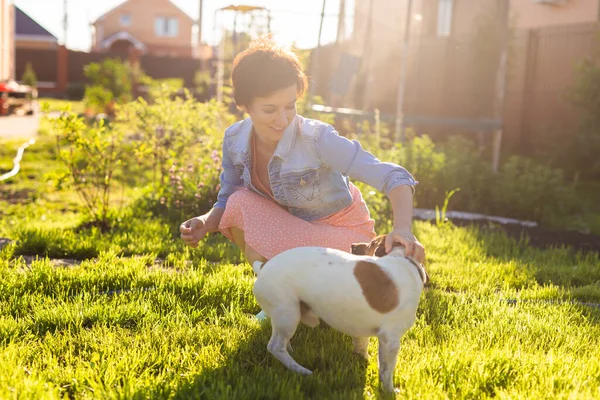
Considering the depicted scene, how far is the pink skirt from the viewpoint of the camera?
2.94 meters

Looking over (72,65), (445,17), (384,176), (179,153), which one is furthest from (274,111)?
(72,65)

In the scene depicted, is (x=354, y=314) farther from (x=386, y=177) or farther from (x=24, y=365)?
(x=24, y=365)

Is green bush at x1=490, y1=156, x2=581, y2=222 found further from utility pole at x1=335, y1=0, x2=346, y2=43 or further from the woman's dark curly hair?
utility pole at x1=335, y1=0, x2=346, y2=43

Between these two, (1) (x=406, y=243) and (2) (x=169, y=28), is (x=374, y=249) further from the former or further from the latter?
(2) (x=169, y=28)

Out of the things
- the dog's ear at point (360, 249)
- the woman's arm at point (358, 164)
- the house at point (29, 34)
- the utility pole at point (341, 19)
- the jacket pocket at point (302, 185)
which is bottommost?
the dog's ear at point (360, 249)

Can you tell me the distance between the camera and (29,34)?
122 ft

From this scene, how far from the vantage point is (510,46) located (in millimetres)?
10891

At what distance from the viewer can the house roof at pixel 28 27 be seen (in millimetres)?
37281

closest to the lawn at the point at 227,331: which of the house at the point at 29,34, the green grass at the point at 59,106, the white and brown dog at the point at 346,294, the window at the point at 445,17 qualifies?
the white and brown dog at the point at 346,294

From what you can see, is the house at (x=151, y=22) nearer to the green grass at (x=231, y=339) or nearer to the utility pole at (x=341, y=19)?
the utility pole at (x=341, y=19)

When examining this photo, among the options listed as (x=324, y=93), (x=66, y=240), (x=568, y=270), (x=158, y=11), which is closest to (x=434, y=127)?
(x=324, y=93)

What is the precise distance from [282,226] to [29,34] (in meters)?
38.7

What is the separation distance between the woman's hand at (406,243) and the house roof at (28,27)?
39235mm

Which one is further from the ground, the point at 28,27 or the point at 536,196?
the point at 28,27
